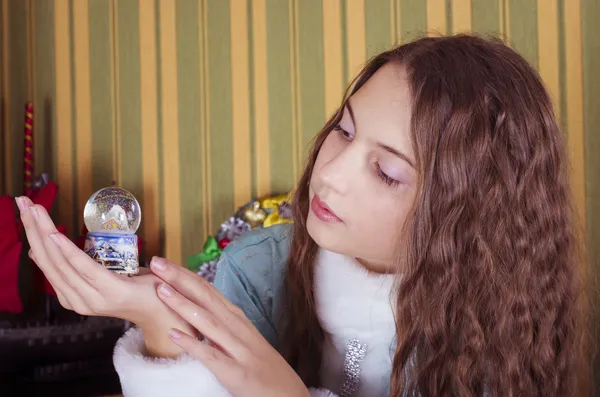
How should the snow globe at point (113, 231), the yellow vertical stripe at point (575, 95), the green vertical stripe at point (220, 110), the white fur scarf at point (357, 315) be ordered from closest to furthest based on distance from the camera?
the snow globe at point (113, 231) → the white fur scarf at point (357, 315) → the yellow vertical stripe at point (575, 95) → the green vertical stripe at point (220, 110)

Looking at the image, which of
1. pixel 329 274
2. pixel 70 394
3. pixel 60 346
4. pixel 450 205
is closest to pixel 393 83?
pixel 450 205

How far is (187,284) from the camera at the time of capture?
966 millimetres

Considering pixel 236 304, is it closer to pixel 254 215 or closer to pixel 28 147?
pixel 254 215

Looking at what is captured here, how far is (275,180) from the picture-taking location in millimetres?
2580

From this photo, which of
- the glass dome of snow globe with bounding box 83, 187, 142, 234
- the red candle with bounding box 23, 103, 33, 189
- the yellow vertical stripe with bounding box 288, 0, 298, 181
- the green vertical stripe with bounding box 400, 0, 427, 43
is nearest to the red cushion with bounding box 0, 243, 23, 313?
the red candle with bounding box 23, 103, 33, 189

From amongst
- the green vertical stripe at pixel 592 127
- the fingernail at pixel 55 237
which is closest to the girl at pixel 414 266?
the fingernail at pixel 55 237

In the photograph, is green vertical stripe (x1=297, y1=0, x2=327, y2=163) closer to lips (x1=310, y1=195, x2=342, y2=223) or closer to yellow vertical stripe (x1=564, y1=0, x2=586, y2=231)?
yellow vertical stripe (x1=564, y1=0, x2=586, y2=231)

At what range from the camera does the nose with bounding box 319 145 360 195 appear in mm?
1125

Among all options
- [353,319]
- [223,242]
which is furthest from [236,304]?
[223,242]

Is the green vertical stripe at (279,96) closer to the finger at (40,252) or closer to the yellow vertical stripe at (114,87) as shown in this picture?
the yellow vertical stripe at (114,87)

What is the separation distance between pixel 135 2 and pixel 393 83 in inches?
71.3

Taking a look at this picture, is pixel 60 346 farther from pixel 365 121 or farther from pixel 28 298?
pixel 365 121

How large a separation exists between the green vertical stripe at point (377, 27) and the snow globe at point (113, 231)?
151 cm

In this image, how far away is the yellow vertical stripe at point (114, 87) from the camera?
2.71m
